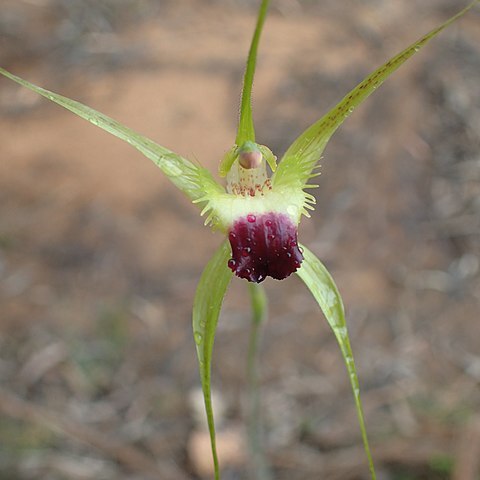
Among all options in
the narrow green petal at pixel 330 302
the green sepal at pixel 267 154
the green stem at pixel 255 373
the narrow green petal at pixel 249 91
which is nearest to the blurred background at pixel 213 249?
the green stem at pixel 255 373

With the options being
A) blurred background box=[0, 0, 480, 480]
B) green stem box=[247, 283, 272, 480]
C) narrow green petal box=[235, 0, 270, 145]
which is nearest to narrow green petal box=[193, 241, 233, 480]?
green stem box=[247, 283, 272, 480]

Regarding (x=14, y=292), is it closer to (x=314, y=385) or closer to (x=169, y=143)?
(x=169, y=143)

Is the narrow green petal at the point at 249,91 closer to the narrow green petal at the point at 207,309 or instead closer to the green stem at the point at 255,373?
the narrow green petal at the point at 207,309

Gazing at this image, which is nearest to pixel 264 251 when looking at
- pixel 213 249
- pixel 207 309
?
pixel 207 309

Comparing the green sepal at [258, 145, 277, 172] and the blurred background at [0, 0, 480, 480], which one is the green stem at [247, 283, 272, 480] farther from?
the blurred background at [0, 0, 480, 480]

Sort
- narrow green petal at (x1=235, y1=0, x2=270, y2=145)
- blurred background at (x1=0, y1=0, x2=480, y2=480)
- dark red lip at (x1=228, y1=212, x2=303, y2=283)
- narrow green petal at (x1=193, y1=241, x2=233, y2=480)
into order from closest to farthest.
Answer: narrow green petal at (x1=235, y1=0, x2=270, y2=145)
dark red lip at (x1=228, y1=212, x2=303, y2=283)
narrow green petal at (x1=193, y1=241, x2=233, y2=480)
blurred background at (x1=0, y1=0, x2=480, y2=480)

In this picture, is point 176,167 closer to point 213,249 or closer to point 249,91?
point 249,91
